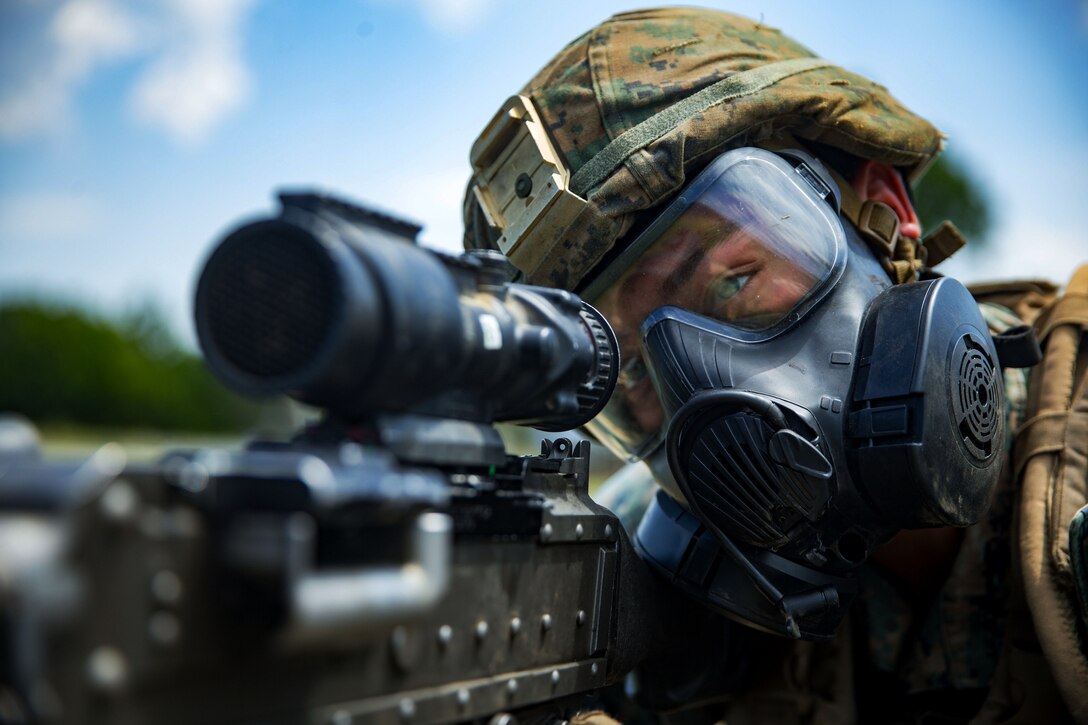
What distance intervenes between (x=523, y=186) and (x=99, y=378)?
92.4 feet

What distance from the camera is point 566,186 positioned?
2510 millimetres

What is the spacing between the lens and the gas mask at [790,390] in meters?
2.12

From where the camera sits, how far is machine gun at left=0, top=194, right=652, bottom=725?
108 centimetres

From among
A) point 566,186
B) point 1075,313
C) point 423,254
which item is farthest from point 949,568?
point 423,254

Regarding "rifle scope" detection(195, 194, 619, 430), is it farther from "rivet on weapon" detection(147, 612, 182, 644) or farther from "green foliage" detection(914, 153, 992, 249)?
"green foliage" detection(914, 153, 992, 249)

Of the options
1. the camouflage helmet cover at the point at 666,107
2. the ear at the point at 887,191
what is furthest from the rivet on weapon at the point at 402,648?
the ear at the point at 887,191

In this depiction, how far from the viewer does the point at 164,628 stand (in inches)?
44.3

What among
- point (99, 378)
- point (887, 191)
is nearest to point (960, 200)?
point (887, 191)

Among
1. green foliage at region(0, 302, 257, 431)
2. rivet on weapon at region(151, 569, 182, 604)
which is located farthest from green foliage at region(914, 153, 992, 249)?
rivet on weapon at region(151, 569, 182, 604)

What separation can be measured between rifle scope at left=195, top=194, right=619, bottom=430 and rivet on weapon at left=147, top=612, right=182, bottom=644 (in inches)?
13.4

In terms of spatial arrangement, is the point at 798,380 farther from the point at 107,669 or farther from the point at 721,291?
the point at 107,669

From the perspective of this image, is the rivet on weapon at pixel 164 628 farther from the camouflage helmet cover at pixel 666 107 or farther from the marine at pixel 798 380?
the camouflage helmet cover at pixel 666 107

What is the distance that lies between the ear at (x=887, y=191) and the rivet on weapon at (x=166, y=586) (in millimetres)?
2038

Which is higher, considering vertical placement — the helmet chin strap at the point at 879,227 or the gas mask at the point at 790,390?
the helmet chin strap at the point at 879,227
